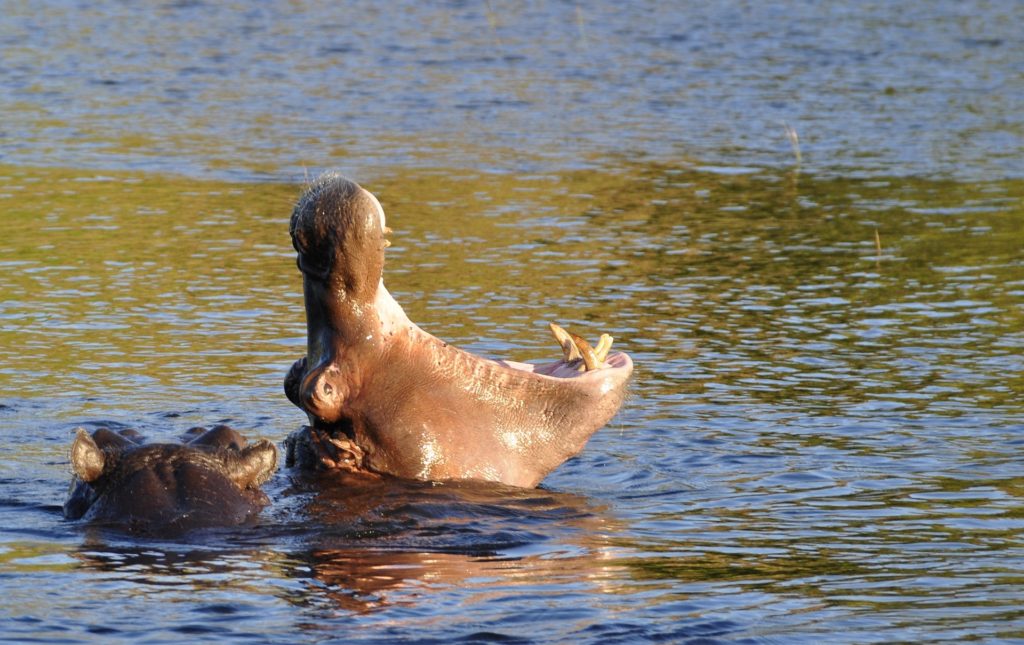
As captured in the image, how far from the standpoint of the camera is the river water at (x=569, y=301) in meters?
5.29

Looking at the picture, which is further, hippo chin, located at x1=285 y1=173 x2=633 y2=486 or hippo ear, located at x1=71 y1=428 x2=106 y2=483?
hippo chin, located at x1=285 y1=173 x2=633 y2=486

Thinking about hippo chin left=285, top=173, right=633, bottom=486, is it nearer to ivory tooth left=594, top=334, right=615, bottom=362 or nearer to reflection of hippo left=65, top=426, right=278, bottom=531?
ivory tooth left=594, top=334, right=615, bottom=362

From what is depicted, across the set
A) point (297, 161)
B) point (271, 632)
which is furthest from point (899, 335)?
point (297, 161)

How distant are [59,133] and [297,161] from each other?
2449 mm

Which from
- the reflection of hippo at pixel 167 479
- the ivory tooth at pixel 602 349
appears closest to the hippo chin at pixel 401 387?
the ivory tooth at pixel 602 349

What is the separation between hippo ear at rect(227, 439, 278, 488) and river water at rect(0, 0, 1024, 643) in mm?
182

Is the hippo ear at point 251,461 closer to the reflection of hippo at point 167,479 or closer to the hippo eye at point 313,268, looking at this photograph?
the reflection of hippo at point 167,479

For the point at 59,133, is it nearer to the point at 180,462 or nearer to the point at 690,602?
the point at 180,462

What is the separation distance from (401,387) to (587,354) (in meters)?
0.71

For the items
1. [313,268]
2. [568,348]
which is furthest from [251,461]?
[568,348]

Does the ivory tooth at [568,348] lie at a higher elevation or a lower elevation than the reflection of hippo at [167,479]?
higher

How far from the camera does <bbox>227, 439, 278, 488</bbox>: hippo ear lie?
596 centimetres

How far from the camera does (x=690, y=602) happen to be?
5152mm

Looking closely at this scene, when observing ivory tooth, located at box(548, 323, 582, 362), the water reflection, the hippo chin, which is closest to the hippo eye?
the hippo chin
